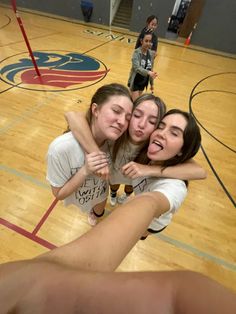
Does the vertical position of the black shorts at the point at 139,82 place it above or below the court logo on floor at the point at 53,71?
above

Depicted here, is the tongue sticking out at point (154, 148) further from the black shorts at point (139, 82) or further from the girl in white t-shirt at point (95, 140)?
the black shorts at point (139, 82)

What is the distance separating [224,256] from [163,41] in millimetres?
10948

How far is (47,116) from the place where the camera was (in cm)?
433

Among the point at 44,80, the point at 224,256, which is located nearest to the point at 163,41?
the point at 44,80

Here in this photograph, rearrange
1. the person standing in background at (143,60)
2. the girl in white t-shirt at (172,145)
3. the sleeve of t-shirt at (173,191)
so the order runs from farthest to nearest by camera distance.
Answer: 1. the person standing in background at (143,60)
2. the girl in white t-shirt at (172,145)
3. the sleeve of t-shirt at (173,191)

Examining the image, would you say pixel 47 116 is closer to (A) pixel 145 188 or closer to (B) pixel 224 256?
(A) pixel 145 188

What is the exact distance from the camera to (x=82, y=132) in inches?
58.6

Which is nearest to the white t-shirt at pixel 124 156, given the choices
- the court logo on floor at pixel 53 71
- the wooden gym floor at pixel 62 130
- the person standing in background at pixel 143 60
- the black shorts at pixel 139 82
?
the wooden gym floor at pixel 62 130

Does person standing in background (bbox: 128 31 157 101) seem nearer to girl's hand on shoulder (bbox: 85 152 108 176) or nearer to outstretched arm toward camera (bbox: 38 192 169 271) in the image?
girl's hand on shoulder (bbox: 85 152 108 176)

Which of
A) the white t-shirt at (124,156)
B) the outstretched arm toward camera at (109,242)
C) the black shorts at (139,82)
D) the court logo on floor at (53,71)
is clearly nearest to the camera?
the outstretched arm toward camera at (109,242)

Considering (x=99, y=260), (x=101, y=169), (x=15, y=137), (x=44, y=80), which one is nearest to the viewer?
(x=99, y=260)

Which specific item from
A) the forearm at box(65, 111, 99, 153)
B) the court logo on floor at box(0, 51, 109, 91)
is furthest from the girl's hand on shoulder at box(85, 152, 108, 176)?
the court logo on floor at box(0, 51, 109, 91)

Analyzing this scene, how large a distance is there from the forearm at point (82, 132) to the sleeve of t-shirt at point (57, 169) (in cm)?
18

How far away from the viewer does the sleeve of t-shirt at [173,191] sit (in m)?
1.23
